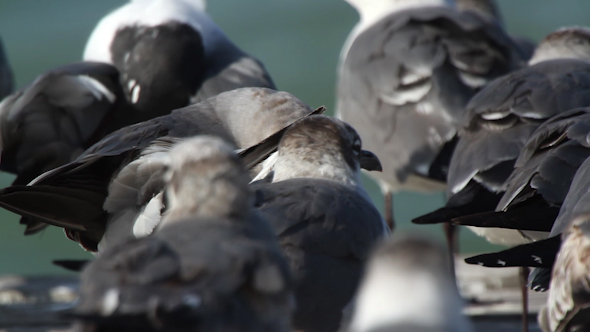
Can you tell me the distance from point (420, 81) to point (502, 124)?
1.28 m

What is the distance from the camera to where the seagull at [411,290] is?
2.05 meters

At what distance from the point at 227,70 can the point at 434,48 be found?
1305 millimetres

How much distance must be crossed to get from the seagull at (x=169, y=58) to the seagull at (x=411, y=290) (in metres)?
4.05

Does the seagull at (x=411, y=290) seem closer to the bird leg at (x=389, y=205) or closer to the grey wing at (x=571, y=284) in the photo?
the grey wing at (x=571, y=284)

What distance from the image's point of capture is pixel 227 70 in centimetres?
632

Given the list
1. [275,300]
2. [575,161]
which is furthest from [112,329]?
[575,161]

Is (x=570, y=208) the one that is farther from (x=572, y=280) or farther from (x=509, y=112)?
(x=509, y=112)

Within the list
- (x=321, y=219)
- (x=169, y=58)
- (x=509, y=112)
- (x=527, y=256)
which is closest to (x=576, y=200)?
(x=527, y=256)

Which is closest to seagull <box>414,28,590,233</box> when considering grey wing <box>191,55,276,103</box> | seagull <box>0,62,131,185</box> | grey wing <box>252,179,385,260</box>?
grey wing <box>252,179,385,260</box>

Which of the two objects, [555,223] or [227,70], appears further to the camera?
[227,70]

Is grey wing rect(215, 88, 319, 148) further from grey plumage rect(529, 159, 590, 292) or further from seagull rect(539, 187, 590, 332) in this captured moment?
seagull rect(539, 187, 590, 332)

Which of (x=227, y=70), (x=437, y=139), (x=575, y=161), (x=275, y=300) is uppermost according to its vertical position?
(x=275, y=300)

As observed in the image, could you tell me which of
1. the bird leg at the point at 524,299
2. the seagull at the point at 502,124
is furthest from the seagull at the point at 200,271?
the bird leg at the point at 524,299

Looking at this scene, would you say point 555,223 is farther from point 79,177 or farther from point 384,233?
point 79,177
